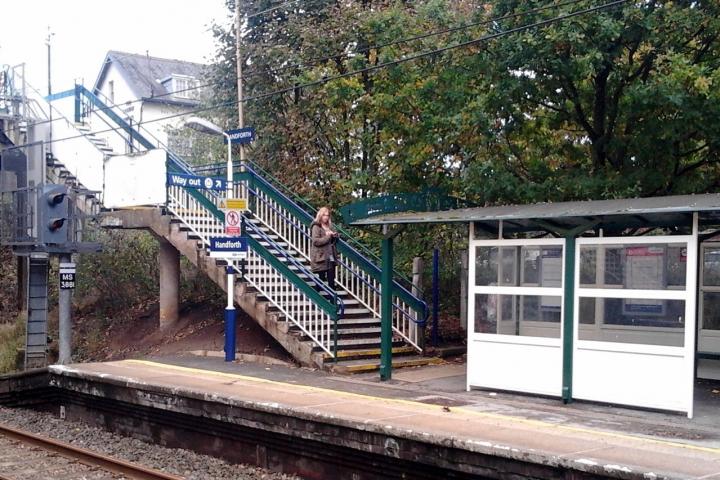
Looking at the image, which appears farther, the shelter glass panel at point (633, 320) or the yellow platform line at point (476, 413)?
the shelter glass panel at point (633, 320)

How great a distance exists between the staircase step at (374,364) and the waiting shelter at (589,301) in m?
2.31

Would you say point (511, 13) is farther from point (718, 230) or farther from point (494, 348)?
point (494, 348)

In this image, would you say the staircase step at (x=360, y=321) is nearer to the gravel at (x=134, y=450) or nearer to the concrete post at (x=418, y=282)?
the concrete post at (x=418, y=282)

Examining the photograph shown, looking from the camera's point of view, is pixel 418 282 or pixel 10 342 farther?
pixel 10 342

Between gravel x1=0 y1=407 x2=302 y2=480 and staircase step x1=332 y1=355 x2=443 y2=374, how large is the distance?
2793 millimetres

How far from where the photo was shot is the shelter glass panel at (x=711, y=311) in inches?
471

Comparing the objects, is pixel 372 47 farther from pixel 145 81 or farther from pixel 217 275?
pixel 145 81

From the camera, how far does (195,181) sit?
46.7 feet

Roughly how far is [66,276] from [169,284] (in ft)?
9.40

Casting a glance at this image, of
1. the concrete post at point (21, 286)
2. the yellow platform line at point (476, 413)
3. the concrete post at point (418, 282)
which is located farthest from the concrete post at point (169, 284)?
the concrete post at point (418, 282)

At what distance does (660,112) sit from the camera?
11867mm

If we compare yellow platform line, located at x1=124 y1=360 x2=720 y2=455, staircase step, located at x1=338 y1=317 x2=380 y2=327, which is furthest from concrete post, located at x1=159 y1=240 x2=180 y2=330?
staircase step, located at x1=338 y1=317 x2=380 y2=327

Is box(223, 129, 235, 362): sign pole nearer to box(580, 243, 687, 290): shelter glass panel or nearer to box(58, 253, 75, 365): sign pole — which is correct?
box(58, 253, 75, 365): sign pole

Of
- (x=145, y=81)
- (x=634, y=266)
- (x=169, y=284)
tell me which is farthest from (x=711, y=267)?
(x=145, y=81)
